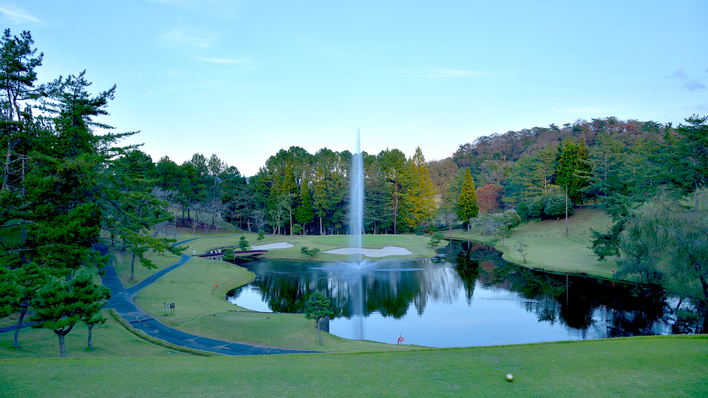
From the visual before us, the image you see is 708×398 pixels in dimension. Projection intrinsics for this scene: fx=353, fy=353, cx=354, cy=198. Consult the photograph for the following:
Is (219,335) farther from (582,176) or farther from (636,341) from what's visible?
(582,176)

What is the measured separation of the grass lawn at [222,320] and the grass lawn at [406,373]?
21.3ft

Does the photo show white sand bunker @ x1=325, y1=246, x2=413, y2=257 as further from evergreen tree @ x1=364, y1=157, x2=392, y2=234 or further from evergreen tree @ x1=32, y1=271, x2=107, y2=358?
evergreen tree @ x1=32, y1=271, x2=107, y2=358

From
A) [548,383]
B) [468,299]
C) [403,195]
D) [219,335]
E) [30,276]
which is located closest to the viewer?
[548,383]

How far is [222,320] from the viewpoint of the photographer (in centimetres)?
1802

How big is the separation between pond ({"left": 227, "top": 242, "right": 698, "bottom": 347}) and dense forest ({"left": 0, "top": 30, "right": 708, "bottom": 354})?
309cm

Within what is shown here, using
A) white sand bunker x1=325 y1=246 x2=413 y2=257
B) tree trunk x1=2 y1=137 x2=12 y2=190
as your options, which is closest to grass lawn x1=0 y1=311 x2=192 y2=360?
tree trunk x1=2 y1=137 x2=12 y2=190

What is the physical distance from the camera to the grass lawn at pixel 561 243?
107ft

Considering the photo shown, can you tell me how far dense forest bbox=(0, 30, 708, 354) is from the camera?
1675 centimetres

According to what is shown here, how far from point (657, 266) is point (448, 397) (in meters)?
24.1

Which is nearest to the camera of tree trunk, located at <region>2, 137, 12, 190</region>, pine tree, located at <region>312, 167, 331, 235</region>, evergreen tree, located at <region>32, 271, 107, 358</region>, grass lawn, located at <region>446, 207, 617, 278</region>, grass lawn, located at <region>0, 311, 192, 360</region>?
evergreen tree, located at <region>32, 271, 107, 358</region>

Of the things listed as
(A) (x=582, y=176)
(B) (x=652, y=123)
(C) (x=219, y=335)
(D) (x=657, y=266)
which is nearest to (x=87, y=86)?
(C) (x=219, y=335)

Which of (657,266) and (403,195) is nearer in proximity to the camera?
(657,266)

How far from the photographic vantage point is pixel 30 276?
11.5 m

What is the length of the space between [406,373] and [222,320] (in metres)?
13.3
